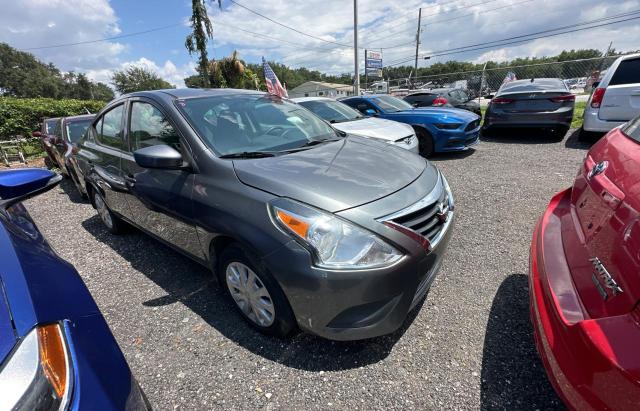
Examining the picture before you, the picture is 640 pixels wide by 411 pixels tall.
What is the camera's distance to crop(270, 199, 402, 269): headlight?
1.69 m

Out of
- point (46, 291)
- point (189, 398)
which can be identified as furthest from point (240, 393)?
point (46, 291)

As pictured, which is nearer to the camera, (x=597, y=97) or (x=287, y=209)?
(x=287, y=209)

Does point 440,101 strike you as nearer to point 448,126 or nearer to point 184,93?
point 448,126

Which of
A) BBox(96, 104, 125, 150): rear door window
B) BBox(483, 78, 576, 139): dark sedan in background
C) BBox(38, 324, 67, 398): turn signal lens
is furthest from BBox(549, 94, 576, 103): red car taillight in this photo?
BBox(38, 324, 67, 398): turn signal lens

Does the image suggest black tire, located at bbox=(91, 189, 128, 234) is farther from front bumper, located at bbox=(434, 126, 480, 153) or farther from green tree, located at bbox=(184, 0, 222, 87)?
green tree, located at bbox=(184, 0, 222, 87)

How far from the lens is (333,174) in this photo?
2076 mm

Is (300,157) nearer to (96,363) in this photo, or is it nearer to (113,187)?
(96,363)

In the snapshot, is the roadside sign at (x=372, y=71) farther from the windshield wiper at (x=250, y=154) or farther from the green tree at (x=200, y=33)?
the windshield wiper at (x=250, y=154)

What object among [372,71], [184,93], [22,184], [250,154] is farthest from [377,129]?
[372,71]

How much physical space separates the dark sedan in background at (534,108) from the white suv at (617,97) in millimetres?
718

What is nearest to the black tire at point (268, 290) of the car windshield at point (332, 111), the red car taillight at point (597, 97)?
the car windshield at point (332, 111)

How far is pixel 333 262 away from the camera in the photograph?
1.69m

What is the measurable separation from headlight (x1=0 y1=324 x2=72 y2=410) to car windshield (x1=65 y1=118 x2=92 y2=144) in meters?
6.56

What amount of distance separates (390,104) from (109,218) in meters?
6.21
